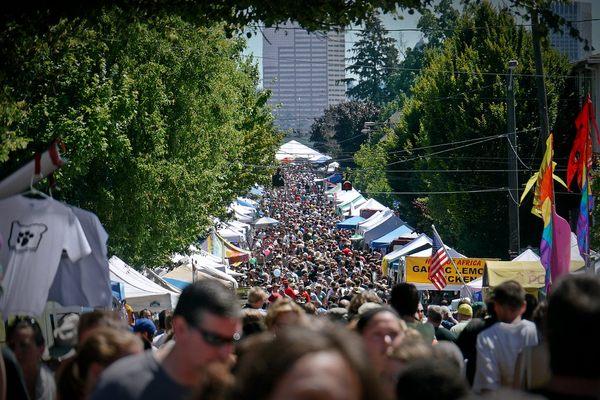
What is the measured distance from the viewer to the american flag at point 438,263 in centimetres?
2789

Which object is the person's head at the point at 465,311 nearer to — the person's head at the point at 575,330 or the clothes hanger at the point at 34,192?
the clothes hanger at the point at 34,192

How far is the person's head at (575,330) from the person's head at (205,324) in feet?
4.75

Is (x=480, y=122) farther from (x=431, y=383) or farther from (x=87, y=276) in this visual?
(x=431, y=383)

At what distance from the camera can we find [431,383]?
4.12 meters

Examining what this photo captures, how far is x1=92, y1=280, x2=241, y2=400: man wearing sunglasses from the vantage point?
452cm

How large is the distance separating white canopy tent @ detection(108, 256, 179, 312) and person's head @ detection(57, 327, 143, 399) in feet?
51.0

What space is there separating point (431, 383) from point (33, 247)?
16.4 feet

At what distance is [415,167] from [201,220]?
94.3ft

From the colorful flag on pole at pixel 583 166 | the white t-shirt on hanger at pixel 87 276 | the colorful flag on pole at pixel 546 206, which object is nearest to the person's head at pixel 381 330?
the white t-shirt on hanger at pixel 87 276

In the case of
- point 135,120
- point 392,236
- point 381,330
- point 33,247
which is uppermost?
point 135,120

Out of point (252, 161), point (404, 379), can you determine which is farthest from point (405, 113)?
point (404, 379)

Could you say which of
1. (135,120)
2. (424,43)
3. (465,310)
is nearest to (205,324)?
(465,310)

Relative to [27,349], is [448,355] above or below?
above

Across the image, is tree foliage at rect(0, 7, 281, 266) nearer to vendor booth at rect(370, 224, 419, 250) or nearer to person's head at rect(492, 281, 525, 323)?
person's head at rect(492, 281, 525, 323)
